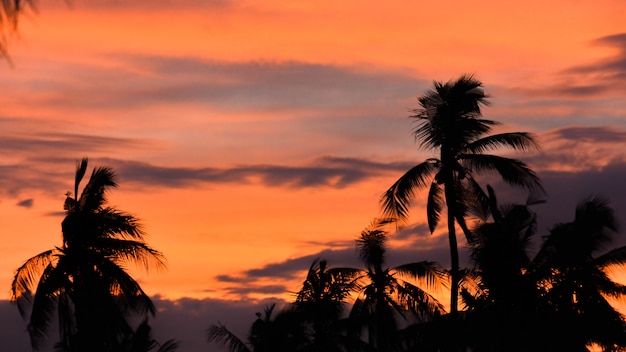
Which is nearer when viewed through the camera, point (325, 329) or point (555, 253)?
point (555, 253)

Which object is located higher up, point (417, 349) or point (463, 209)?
point (463, 209)

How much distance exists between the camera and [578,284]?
39156 millimetres

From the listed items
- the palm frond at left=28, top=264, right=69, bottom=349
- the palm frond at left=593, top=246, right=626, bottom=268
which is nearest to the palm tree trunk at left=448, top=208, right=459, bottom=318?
the palm frond at left=593, top=246, right=626, bottom=268

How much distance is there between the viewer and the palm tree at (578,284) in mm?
38031

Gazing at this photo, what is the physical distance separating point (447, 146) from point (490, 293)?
8.35 metres

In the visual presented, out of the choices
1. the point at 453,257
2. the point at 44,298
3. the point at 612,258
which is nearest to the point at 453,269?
the point at 453,257

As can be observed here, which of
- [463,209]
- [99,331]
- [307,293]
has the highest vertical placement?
[463,209]

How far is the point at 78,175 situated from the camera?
130ft

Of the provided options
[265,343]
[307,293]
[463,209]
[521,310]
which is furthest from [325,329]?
[521,310]

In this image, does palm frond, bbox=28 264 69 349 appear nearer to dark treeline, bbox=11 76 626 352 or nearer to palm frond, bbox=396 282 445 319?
dark treeline, bbox=11 76 626 352

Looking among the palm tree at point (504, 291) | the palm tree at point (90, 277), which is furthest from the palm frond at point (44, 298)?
the palm tree at point (504, 291)

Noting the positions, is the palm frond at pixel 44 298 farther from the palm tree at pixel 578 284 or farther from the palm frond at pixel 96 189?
the palm tree at pixel 578 284

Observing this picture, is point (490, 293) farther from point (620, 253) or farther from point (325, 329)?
point (325, 329)

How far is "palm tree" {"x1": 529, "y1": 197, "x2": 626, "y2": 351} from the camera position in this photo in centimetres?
3803
